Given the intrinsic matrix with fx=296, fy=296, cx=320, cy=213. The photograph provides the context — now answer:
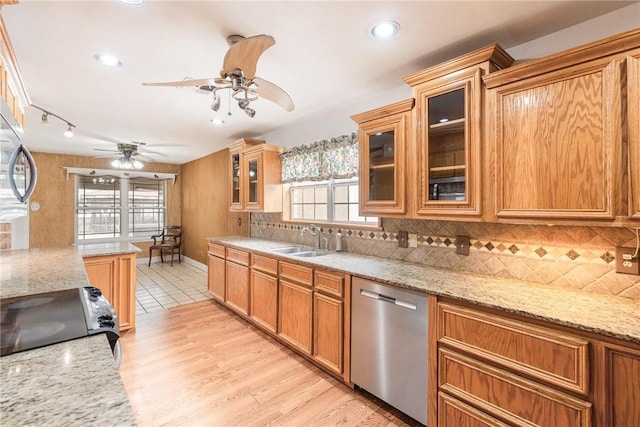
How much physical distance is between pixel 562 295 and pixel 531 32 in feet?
5.13

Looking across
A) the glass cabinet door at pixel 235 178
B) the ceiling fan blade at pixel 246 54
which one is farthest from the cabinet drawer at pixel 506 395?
the glass cabinet door at pixel 235 178

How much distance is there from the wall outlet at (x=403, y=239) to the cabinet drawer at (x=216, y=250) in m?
2.38

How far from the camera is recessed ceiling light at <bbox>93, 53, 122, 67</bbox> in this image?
81.0 inches

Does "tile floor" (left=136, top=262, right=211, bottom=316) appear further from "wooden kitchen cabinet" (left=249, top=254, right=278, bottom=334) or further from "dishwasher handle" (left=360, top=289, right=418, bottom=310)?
"dishwasher handle" (left=360, top=289, right=418, bottom=310)

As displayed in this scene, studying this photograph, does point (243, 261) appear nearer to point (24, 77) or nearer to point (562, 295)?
point (24, 77)

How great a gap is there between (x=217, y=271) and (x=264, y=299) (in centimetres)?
125

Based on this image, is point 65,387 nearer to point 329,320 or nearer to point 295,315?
point 329,320

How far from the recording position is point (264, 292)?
10.1ft

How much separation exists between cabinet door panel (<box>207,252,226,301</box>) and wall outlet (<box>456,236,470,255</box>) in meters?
2.84

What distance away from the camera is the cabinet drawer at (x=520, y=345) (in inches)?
49.4

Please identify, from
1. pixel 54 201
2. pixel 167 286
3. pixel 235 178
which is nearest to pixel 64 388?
pixel 235 178

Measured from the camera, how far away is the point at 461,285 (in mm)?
1783

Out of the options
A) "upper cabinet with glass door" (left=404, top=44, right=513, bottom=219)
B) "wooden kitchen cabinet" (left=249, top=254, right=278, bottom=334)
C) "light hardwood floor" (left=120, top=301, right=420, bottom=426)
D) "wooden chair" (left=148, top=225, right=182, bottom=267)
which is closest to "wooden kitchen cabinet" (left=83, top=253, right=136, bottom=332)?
"light hardwood floor" (left=120, top=301, right=420, bottom=426)

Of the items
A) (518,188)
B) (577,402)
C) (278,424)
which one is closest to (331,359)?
(278,424)
